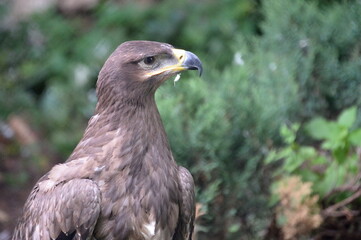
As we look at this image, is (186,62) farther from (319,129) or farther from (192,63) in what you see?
(319,129)

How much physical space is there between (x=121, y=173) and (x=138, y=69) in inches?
22.7

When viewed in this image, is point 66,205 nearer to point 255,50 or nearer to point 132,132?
point 132,132

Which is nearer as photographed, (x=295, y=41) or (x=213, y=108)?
(x=213, y=108)

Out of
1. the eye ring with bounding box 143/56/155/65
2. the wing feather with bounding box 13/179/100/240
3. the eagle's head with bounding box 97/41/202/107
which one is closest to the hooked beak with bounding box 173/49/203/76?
the eagle's head with bounding box 97/41/202/107

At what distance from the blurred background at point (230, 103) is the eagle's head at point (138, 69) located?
1217 millimetres

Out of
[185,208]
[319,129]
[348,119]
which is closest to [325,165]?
[319,129]

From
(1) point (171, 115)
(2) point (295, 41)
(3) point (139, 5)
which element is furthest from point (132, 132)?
(3) point (139, 5)

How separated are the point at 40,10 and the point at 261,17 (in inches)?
108

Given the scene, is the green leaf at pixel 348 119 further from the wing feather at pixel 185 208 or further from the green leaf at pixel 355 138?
the wing feather at pixel 185 208

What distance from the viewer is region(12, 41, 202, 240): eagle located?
176 inches

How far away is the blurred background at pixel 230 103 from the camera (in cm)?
585

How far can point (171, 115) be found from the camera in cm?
585

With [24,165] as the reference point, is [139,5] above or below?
above

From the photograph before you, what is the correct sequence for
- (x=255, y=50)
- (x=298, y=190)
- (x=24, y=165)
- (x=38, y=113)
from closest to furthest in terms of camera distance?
(x=298, y=190)
(x=255, y=50)
(x=24, y=165)
(x=38, y=113)
